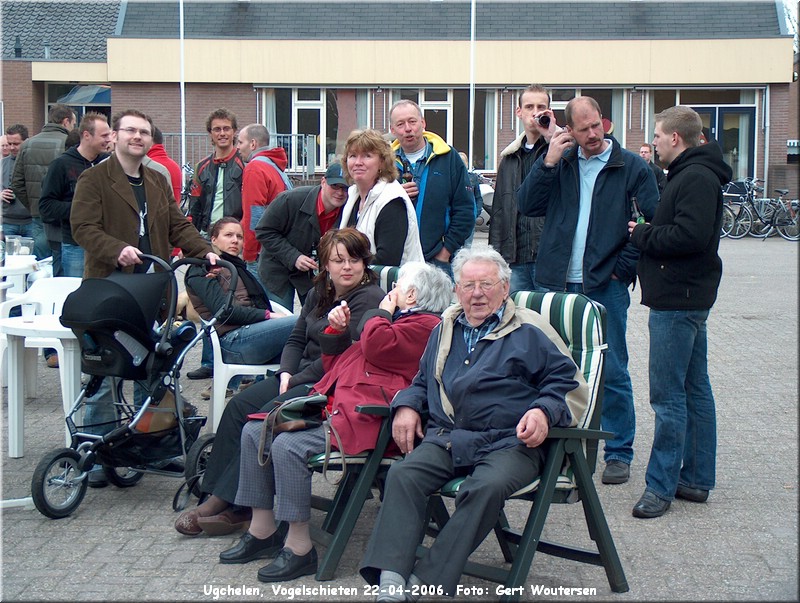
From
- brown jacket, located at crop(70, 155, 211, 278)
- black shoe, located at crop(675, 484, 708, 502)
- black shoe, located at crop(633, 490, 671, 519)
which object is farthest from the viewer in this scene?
brown jacket, located at crop(70, 155, 211, 278)

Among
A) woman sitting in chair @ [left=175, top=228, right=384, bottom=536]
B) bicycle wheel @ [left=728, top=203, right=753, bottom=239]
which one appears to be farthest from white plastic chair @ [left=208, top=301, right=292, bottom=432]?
bicycle wheel @ [left=728, top=203, right=753, bottom=239]

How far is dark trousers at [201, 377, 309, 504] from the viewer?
4.72 metres

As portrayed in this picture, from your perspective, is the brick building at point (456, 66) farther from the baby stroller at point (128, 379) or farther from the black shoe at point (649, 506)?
the black shoe at point (649, 506)

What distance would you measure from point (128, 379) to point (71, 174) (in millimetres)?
3422

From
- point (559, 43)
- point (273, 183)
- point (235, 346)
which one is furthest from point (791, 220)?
point (235, 346)

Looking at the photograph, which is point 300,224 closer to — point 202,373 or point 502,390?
point 202,373

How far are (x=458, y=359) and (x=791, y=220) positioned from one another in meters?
20.6

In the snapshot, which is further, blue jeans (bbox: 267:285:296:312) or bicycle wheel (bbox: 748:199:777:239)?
bicycle wheel (bbox: 748:199:777:239)

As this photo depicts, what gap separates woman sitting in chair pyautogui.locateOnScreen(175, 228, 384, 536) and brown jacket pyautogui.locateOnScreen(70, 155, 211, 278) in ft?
3.44

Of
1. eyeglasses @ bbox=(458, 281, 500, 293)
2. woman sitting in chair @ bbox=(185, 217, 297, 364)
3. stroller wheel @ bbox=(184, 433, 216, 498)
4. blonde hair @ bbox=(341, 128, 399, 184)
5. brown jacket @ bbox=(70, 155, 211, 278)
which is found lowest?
stroller wheel @ bbox=(184, 433, 216, 498)

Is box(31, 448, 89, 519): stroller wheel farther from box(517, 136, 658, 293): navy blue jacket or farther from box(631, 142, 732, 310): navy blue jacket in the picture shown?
box(631, 142, 732, 310): navy blue jacket

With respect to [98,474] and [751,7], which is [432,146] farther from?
[751,7]

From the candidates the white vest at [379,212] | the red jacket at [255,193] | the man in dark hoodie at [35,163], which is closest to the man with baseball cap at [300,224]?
the white vest at [379,212]

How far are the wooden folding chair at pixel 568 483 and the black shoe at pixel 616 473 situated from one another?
122 centimetres
